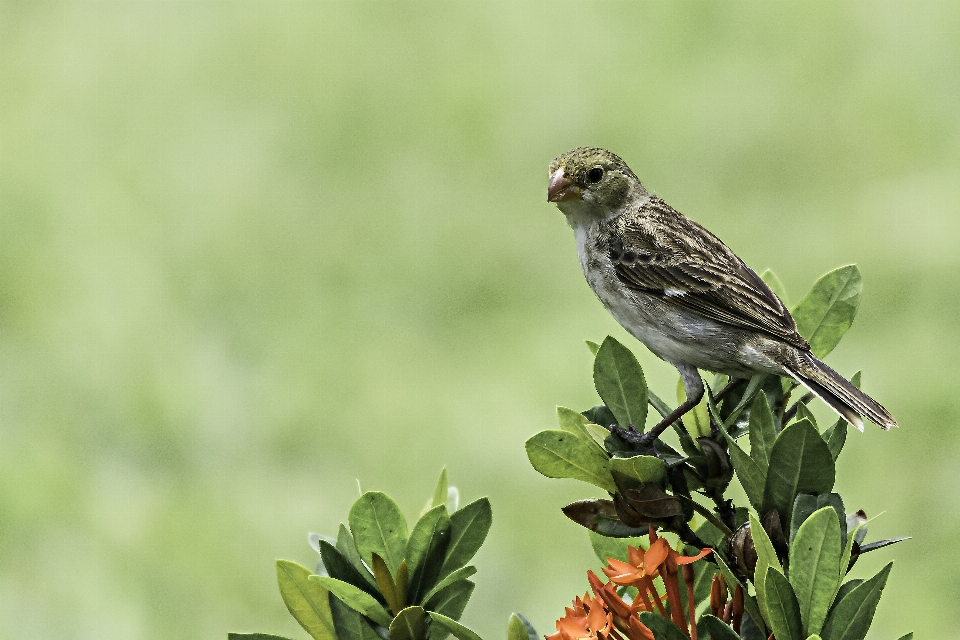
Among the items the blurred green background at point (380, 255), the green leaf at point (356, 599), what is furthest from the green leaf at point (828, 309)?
the blurred green background at point (380, 255)

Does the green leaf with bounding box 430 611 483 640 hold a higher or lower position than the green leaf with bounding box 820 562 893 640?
higher

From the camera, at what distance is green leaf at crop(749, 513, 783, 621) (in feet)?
5.31

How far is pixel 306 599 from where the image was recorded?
193 centimetres

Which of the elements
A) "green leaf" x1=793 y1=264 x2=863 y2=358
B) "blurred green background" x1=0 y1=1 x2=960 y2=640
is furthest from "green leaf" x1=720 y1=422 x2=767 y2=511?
"blurred green background" x1=0 y1=1 x2=960 y2=640

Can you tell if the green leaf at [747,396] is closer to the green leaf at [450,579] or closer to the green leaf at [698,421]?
the green leaf at [698,421]

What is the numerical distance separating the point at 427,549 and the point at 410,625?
12cm

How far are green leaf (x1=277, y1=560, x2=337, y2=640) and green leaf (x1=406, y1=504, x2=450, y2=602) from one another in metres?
0.14

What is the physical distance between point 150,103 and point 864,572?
5158mm

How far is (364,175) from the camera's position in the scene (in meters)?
7.34

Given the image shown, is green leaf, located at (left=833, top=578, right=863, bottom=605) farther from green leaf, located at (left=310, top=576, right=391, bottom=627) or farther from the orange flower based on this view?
green leaf, located at (left=310, top=576, right=391, bottom=627)

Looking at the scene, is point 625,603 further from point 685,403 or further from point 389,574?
point 685,403

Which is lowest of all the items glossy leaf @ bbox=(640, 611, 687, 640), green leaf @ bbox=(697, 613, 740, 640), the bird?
green leaf @ bbox=(697, 613, 740, 640)

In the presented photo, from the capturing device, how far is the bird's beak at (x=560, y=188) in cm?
281

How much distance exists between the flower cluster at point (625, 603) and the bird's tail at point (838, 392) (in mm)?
631
